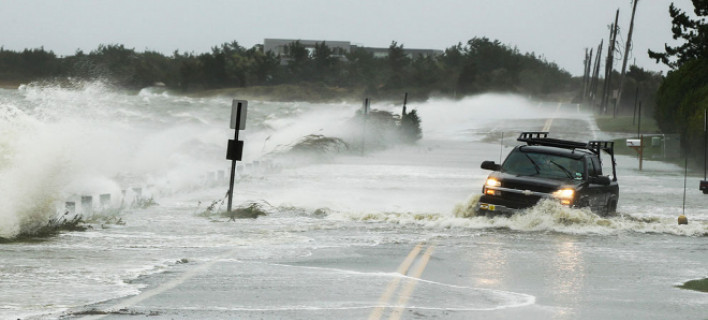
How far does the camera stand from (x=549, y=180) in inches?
741

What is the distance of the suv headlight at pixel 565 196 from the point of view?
722 inches

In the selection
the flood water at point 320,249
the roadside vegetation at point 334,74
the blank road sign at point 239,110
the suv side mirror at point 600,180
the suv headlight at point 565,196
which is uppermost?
the roadside vegetation at point 334,74

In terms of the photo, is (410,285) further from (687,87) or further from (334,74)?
(334,74)

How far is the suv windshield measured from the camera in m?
19.4

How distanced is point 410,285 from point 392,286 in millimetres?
223

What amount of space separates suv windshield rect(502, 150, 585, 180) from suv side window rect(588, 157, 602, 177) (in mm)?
403

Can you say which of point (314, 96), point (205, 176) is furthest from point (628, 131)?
point (314, 96)

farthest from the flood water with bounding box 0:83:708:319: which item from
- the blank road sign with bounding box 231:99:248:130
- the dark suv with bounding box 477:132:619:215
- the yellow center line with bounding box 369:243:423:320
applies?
the blank road sign with bounding box 231:99:248:130

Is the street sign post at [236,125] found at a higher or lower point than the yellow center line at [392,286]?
higher

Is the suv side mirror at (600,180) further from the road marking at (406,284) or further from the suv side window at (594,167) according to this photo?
the road marking at (406,284)

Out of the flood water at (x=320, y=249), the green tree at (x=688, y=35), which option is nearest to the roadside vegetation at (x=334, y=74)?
the green tree at (x=688, y=35)

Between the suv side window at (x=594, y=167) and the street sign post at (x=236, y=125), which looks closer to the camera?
the suv side window at (x=594, y=167)

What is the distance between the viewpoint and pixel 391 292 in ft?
35.7

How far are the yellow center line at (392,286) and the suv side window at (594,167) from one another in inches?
217
